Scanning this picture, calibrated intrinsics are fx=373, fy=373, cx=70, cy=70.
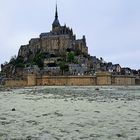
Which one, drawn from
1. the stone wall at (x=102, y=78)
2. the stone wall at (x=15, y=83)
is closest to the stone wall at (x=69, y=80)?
the stone wall at (x=102, y=78)

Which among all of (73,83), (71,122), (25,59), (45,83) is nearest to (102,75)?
(73,83)

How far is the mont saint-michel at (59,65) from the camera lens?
426 ft

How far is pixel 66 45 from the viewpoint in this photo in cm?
15400

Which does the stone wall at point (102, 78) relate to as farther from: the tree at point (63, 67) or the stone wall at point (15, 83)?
the stone wall at point (15, 83)

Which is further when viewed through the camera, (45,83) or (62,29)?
(62,29)

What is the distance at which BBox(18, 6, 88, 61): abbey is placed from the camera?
6068 inches

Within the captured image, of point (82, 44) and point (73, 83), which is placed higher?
point (82, 44)

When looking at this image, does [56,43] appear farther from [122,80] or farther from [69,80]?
[122,80]

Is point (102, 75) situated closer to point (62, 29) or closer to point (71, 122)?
point (62, 29)

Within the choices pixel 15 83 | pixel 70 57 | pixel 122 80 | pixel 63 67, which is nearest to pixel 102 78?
pixel 122 80

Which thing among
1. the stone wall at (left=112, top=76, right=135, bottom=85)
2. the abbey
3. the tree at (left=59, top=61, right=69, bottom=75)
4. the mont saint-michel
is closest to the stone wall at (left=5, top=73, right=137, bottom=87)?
the mont saint-michel

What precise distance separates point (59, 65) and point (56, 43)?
A: 15966 mm

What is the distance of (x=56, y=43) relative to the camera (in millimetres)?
155125

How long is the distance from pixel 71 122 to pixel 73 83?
11142 cm
